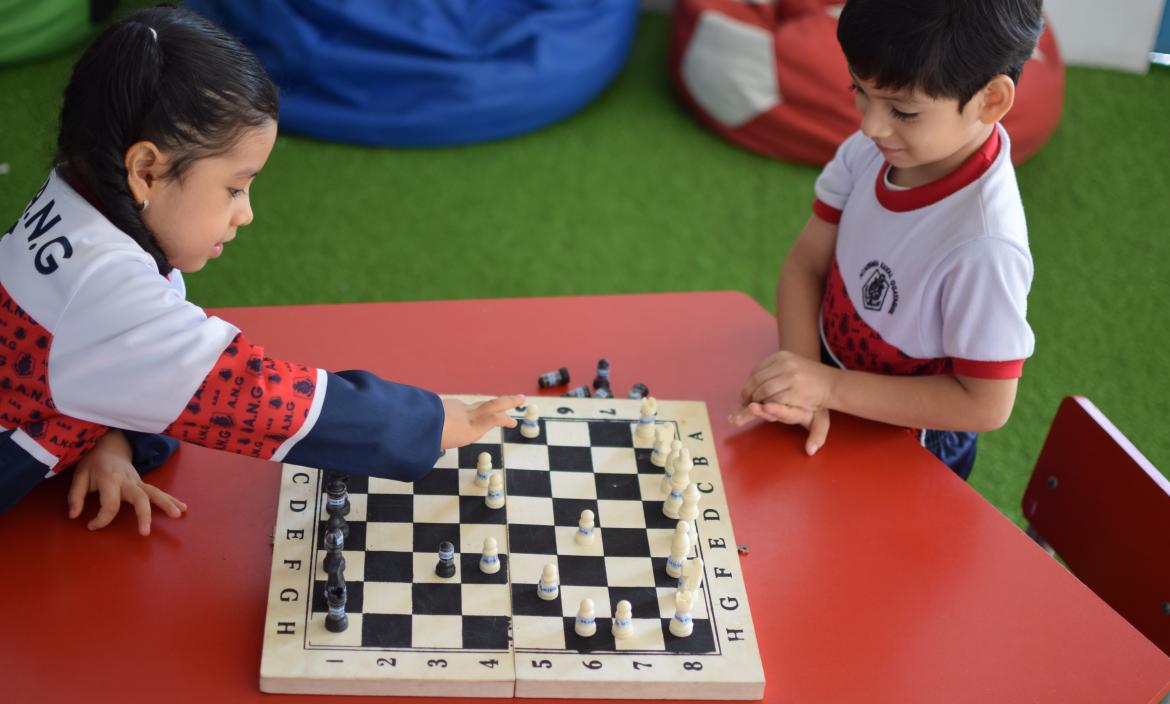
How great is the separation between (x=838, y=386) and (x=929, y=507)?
0.59 ft

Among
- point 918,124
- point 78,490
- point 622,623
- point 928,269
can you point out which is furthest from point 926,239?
point 78,490

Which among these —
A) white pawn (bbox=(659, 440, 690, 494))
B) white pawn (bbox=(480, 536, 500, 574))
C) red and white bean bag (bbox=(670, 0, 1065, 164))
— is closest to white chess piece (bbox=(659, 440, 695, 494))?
white pawn (bbox=(659, 440, 690, 494))

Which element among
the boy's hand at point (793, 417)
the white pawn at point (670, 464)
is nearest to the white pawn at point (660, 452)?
the white pawn at point (670, 464)

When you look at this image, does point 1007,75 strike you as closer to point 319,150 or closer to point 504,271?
point 504,271

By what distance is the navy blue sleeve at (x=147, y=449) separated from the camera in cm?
122

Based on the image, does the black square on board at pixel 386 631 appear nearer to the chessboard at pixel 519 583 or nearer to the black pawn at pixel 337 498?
the chessboard at pixel 519 583

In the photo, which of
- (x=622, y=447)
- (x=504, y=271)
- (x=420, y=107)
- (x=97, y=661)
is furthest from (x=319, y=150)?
(x=97, y=661)

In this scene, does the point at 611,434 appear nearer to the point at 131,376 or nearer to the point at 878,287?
the point at 878,287

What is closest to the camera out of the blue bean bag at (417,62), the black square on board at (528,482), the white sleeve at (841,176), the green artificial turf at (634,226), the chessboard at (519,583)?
the chessboard at (519,583)

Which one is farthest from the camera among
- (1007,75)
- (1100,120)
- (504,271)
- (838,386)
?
(1100,120)

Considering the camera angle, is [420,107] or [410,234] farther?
[420,107]

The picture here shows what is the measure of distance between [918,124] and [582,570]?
2.01 ft

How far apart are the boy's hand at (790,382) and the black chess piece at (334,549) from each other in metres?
0.52

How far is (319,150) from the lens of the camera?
3105 mm
